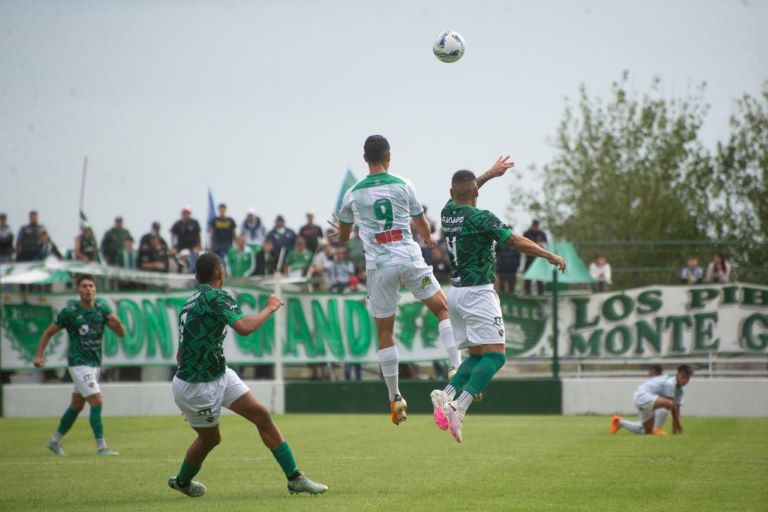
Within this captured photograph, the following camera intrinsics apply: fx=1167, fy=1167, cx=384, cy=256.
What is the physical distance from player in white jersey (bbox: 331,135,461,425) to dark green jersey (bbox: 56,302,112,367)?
589 cm

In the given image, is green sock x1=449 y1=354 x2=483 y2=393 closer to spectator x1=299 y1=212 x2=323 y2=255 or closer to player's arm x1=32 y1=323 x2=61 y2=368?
player's arm x1=32 y1=323 x2=61 y2=368

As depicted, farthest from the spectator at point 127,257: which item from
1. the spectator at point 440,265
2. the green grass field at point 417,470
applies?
the spectator at point 440,265

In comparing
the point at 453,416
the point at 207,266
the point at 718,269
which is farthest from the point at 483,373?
the point at 718,269

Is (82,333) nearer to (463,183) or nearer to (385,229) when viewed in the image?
(385,229)

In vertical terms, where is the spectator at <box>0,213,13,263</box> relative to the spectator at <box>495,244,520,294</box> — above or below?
above

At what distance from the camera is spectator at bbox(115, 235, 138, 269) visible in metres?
27.1

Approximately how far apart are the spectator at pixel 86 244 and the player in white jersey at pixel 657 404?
14.3 metres

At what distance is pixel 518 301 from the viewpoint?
82.1ft

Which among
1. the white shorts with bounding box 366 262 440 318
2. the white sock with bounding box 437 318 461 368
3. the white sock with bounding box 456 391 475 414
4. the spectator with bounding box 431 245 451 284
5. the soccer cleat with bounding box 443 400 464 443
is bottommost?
the soccer cleat with bounding box 443 400 464 443

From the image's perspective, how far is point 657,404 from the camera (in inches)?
736

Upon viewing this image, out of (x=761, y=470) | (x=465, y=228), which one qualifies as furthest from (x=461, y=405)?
(x=761, y=470)

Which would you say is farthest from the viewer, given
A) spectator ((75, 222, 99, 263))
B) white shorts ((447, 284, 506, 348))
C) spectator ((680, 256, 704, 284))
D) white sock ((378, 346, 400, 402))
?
spectator ((75, 222, 99, 263))

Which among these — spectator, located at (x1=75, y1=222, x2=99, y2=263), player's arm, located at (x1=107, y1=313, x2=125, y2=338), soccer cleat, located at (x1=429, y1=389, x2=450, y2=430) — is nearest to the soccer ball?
soccer cleat, located at (x1=429, y1=389, x2=450, y2=430)

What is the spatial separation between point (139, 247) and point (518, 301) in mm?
9006
